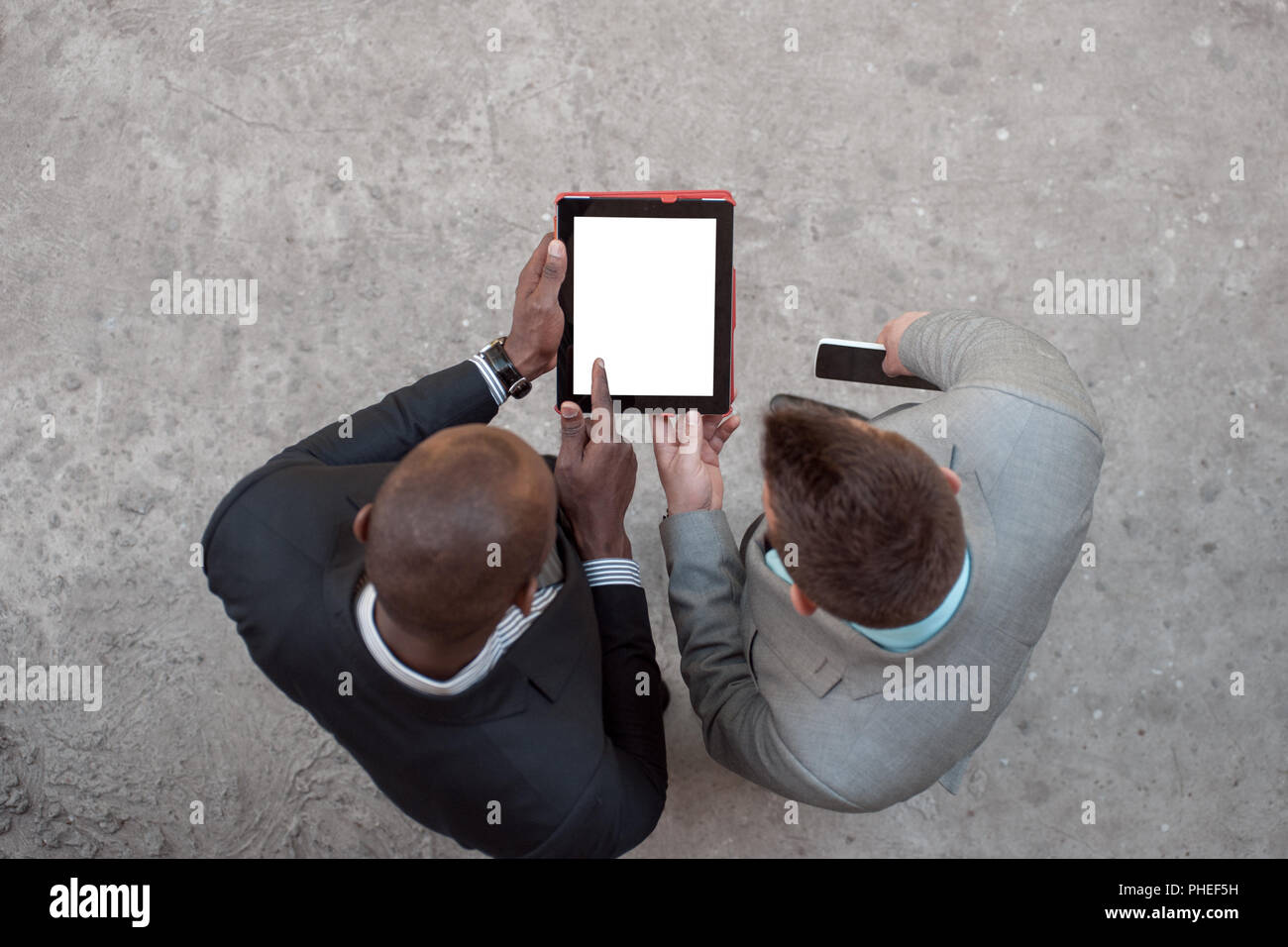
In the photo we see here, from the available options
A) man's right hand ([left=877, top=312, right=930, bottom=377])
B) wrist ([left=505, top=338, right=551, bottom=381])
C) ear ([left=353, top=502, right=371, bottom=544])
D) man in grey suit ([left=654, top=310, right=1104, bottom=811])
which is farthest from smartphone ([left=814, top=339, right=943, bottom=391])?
ear ([left=353, top=502, right=371, bottom=544])

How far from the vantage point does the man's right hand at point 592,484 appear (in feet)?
5.28

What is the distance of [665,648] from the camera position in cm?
228

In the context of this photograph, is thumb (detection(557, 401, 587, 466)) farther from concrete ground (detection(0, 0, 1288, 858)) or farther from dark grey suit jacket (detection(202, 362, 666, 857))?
concrete ground (detection(0, 0, 1288, 858))

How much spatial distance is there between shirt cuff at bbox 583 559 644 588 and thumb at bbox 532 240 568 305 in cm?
51

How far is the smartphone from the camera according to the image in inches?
79.9

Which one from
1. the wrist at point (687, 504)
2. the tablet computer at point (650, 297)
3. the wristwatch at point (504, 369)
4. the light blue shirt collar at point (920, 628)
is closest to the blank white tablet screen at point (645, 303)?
the tablet computer at point (650, 297)

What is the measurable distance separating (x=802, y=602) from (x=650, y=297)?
0.75 metres

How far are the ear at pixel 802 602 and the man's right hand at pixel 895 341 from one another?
28.6 inches

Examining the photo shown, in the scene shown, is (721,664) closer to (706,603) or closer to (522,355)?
(706,603)

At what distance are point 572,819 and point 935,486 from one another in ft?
2.30
